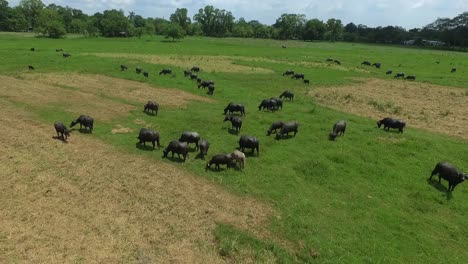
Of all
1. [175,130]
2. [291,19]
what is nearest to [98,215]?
[175,130]

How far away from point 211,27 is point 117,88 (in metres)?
157

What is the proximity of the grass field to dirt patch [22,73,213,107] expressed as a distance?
45cm

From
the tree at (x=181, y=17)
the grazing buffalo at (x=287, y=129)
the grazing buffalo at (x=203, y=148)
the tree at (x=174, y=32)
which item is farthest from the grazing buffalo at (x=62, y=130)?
the tree at (x=181, y=17)

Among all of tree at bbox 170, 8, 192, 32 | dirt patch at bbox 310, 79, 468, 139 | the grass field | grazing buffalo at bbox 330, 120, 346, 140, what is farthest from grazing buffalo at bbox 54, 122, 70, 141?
tree at bbox 170, 8, 192, 32

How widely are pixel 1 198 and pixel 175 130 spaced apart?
1171 centimetres

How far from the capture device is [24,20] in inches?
5906

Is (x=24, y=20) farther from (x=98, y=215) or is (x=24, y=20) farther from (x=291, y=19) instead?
(x=98, y=215)

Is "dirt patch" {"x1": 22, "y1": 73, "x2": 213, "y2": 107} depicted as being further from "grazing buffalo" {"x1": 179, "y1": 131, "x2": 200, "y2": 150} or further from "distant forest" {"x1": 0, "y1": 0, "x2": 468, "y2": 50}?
"distant forest" {"x1": 0, "y1": 0, "x2": 468, "y2": 50}

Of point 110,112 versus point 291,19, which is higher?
point 291,19

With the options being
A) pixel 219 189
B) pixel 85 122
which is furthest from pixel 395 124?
pixel 85 122

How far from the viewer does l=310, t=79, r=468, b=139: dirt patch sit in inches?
1249

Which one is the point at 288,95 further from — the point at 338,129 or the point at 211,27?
the point at 211,27

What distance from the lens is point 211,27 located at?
18675 cm

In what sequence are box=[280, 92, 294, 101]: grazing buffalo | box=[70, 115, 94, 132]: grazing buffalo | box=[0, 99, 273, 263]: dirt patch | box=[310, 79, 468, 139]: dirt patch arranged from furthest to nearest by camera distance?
box=[280, 92, 294, 101]: grazing buffalo < box=[310, 79, 468, 139]: dirt patch < box=[70, 115, 94, 132]: grazing buffalo < box=[0, 99, 273, 263]: dirt patch
